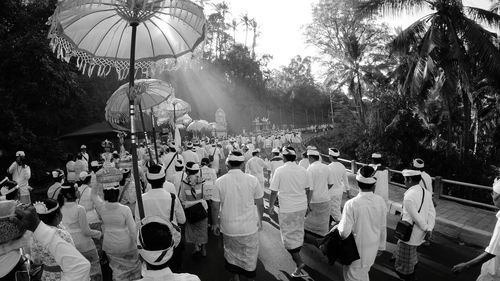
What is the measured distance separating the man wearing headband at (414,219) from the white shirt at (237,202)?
2000 millimetres

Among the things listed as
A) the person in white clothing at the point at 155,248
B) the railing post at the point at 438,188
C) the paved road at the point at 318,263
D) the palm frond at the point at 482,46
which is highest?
the palm frond at the point at 482,46

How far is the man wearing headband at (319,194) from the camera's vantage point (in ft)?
19.8

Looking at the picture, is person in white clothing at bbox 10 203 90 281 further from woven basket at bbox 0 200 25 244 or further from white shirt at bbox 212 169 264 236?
white shirt at bbox 212 169 264 236

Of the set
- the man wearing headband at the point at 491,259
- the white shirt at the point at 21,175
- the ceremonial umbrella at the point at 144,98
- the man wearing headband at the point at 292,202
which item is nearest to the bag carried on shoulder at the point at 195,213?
the ceremonial umbrella at the point at 144,98

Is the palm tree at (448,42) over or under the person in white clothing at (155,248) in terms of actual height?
over

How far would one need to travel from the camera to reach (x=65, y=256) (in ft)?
7.66

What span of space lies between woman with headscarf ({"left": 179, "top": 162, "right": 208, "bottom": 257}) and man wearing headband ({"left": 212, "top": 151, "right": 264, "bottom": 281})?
1268 mm

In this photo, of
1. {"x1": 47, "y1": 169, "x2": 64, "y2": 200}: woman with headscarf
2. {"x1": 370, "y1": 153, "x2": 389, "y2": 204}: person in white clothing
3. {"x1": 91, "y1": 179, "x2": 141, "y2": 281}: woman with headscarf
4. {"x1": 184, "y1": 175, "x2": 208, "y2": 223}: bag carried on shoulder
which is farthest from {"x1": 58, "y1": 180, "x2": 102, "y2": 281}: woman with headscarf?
{"x1": 370, "y1": 153, "x2": 389, "y2": 204}: person in white clothing

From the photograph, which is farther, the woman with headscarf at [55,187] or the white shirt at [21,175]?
the white shirt at [21,175]

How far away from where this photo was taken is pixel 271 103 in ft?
168

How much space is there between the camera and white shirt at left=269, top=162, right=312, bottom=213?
5.23m

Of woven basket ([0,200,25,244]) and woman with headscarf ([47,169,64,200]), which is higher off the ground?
woven basket ([0,200,25,244])

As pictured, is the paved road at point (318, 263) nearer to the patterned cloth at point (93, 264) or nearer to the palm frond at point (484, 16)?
the patterned cloth at point (93, 264)

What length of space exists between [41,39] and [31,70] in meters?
1.32
